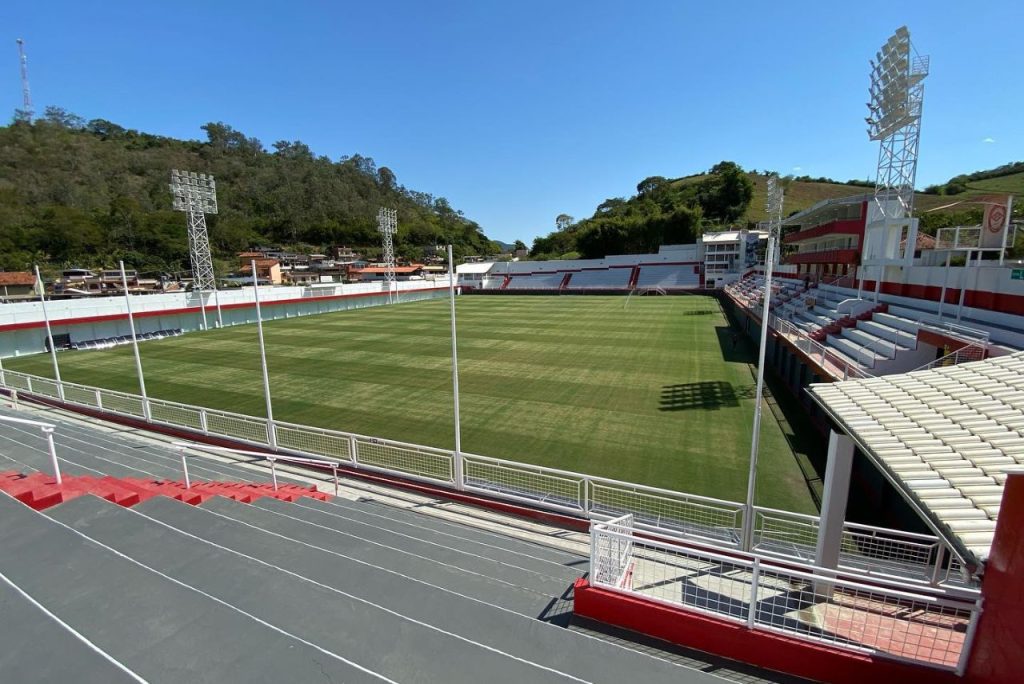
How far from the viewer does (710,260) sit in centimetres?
5891

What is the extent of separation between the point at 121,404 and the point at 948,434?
20.7 meters

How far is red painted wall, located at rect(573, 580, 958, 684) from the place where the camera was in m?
3.44

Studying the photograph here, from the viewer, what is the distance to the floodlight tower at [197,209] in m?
32.2

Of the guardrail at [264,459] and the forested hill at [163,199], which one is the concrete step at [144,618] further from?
the forested hill at [163,199]

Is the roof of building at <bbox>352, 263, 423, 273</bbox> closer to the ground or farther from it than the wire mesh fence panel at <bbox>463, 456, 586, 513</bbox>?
farther from it

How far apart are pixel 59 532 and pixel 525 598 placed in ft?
13.7

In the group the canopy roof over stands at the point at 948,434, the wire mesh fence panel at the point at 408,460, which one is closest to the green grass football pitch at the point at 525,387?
the wire mesh fence panel at the point at 408,460

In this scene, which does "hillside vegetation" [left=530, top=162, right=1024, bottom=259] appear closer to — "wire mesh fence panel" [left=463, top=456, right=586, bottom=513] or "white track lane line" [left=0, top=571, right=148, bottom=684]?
"wire mesh fence panel" [left=463, top=456, right=586, bottom=513]

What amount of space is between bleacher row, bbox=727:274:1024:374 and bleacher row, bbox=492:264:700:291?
3329 centimetres

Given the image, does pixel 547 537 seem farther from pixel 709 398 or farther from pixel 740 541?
pixel 709 398

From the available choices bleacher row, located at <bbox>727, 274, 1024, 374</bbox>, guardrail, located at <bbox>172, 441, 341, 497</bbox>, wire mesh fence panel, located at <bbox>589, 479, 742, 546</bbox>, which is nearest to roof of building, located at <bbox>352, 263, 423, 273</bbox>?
bleacher row, located at <bbox>727, 274, 1024, 374</bbox>

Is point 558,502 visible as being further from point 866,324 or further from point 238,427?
point 866,324

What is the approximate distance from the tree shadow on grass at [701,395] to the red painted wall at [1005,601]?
12047mm

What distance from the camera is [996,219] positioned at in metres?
13.2
